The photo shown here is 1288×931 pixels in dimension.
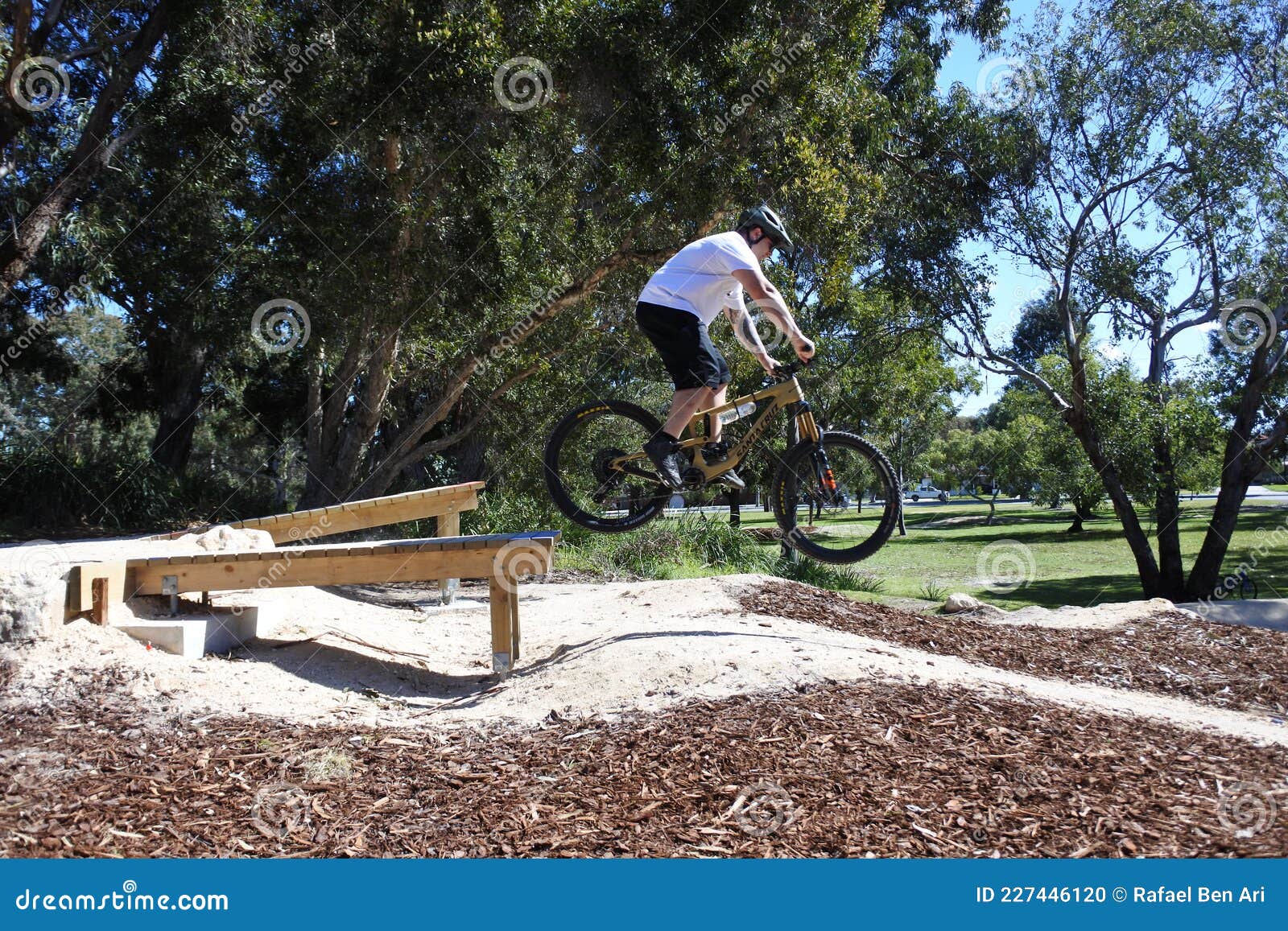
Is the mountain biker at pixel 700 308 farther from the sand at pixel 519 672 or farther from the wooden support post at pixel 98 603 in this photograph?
the wooden support post at pixel 98 603

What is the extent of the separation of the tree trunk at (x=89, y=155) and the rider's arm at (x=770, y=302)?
10193 mm

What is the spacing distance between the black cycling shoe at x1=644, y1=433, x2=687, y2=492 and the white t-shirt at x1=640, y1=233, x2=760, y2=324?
790 millimetres

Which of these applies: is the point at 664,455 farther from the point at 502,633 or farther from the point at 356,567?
the point at 356,567

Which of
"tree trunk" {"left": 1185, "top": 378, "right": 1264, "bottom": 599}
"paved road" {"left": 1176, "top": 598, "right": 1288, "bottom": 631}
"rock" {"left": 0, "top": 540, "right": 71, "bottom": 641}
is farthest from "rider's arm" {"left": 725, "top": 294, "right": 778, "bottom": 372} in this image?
"tree trunk" {"left": 1185, "top": 378, "right": 1264, "bottom": 599}

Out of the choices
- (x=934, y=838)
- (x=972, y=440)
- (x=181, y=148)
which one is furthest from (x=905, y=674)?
(x=972, y=440)

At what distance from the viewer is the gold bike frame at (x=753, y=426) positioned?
6035mm

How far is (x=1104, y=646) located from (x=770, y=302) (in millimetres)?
4468

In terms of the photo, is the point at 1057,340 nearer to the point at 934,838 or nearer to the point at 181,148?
the point at 181,148

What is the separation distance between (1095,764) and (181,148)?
1265cm

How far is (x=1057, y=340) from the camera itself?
165ft

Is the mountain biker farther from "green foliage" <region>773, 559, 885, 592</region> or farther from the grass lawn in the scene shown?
"green foliage" <region>773, 559, 885, 592</region>

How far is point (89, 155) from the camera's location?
1203cm

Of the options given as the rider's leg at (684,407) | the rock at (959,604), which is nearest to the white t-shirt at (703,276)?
the rider's leg at (684,407)

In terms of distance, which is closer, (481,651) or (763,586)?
(481,651)
